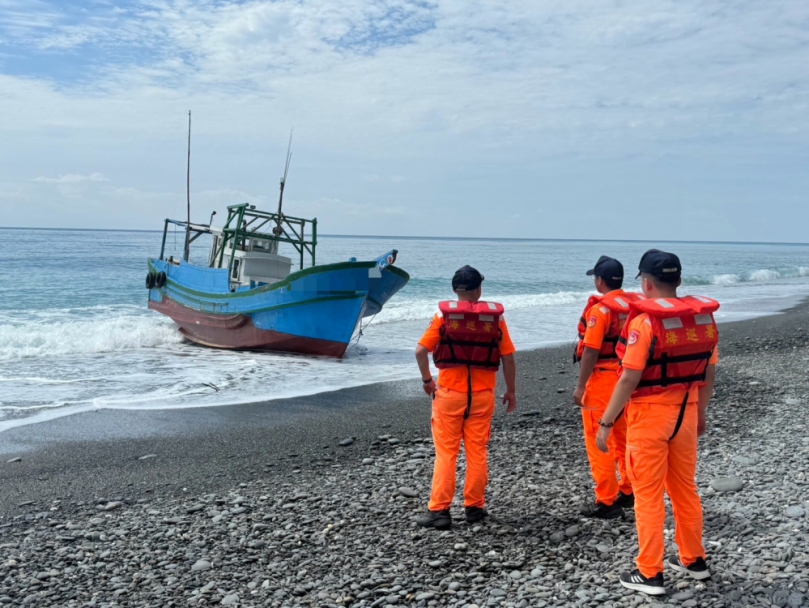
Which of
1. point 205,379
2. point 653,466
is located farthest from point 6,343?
Result: point 653,466

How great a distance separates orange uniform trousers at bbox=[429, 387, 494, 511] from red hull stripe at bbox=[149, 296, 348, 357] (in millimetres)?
11408

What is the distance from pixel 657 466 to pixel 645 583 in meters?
0.66

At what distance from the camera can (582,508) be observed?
537 cm

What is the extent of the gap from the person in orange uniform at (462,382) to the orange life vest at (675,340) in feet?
4.75

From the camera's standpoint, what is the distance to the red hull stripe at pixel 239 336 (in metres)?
16.8

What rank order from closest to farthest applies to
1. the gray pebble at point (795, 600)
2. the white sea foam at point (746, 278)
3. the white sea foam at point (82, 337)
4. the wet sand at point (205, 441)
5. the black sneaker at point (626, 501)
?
the gray pebble at point (795, 600) → the black sneaker at point (626, 501) → the wet sand at point (205, 441) → the white sea foam at point (82, 337) → the white sea foam at point (746, 278)

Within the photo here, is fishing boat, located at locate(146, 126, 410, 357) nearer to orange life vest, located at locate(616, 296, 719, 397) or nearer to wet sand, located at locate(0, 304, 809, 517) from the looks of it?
wet sand, located at locate(0, 304, 809, 517)

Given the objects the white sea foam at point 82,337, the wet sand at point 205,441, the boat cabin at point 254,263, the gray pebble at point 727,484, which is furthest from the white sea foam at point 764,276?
the gray pebble at point 727,484

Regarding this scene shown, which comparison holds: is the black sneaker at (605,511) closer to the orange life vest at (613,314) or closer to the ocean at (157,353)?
the orange life vest at (613,314)

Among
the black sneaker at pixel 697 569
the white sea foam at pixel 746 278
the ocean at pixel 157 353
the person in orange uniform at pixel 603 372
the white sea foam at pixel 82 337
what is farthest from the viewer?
the white sea foam at pixel 746 278

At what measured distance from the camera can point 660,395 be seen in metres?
3.92

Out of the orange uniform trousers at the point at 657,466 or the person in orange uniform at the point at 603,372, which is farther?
the person in orange uniform at the point at 603,372

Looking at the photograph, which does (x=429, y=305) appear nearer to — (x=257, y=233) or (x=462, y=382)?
(x=257, y=233)

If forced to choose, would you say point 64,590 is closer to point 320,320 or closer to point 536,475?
point 536,475
